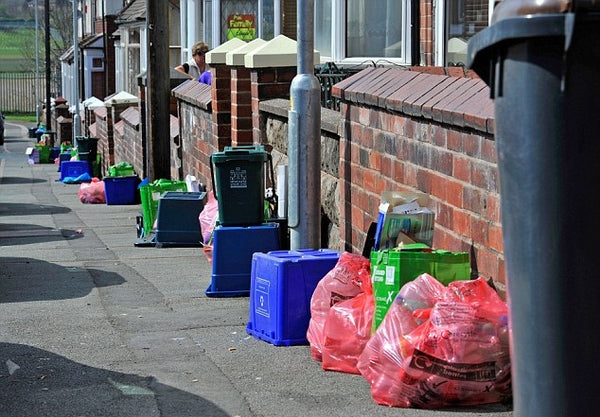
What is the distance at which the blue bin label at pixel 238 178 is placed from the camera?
29.3 ft

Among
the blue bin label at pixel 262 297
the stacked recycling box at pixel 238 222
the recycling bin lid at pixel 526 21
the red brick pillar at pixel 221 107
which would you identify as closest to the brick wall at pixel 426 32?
the red brick pillar at pixel 221 107

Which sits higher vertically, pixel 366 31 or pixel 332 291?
pixel 366 31

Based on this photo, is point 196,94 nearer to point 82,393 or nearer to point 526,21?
point 82,393

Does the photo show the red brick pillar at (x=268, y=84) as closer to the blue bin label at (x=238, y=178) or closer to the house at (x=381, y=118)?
the house at (x=381, y=118)

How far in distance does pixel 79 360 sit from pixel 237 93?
544 centimetres

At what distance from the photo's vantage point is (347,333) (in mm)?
5871

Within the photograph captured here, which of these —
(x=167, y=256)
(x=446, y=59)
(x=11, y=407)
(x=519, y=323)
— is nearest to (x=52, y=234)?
(x=167, y=256)

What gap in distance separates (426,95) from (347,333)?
1529 millimetres

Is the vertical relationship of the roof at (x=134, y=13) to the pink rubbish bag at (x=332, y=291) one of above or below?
above

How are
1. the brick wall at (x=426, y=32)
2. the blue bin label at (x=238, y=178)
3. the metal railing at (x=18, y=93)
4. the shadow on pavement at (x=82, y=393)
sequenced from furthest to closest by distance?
the metal railing at (x=18, y=93) → the brick wall at (x=426, y=32) → the blue bin label at (x=238, y=178) → the shadow on pavement at (x=82, y=393)

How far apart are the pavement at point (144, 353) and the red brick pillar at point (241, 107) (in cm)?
125

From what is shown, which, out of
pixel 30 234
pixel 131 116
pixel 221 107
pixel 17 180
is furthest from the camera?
pixel 17 180

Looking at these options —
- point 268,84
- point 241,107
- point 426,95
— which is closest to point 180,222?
point 241,107

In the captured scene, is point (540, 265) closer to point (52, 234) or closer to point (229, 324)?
point (229, 324)
